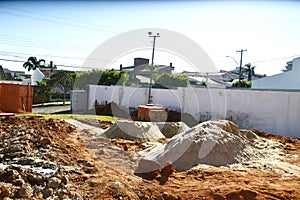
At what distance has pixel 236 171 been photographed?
575 centimetres

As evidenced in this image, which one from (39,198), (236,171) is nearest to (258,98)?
(236,171)

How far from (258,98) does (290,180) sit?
7239 millimetres

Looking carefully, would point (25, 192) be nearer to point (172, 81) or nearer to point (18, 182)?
point (18, 182)

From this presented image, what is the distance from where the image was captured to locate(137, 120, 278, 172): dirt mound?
6.30 m

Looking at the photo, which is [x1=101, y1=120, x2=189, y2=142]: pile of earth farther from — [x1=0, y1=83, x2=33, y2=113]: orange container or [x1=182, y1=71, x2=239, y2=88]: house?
[x1=182, y1=71, x2=239, y2=88]: house

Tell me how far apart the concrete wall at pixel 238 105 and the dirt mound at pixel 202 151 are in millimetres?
4935

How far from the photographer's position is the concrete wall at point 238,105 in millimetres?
11250

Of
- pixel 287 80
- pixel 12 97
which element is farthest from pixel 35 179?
pixel 287 80

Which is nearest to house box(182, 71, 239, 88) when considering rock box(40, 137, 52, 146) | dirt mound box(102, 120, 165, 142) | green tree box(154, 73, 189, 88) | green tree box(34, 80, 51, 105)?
green tree box(154, 73, 189, 88)

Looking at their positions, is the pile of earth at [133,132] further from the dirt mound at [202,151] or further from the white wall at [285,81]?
the white wall at [285,81]

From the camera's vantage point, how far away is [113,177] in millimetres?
4445

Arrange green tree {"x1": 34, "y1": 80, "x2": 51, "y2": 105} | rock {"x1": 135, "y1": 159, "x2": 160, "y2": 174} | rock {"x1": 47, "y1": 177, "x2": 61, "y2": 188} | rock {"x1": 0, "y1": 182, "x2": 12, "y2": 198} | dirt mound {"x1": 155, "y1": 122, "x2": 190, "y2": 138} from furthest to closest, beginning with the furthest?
1. green tree {"x1": 34, "y1": 80, "x2": 51, "y2": 105}
2. dirt mound {"x1": 155, "y1": 122, "x2": 190, "y2": 138}
3. rock {"x1": 135, "y1": 159, "x2": 160, "y2": 174}
4. rock {"x1": 47, "y1": 177, "x2": 61, "y2": 188}
5. rock {"x1": 0, "y1": 182, "x2": 12, "y2": 198}

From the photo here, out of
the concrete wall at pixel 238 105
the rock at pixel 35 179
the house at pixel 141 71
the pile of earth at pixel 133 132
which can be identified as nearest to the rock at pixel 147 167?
the rock at pixel 35 179

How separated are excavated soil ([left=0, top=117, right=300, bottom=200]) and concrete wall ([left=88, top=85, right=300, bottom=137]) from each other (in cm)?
431
